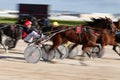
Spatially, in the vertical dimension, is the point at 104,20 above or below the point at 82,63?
above

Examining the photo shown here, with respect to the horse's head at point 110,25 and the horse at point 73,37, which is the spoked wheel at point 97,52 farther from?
the horse at point 73,37

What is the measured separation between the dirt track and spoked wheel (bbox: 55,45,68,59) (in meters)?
0.19

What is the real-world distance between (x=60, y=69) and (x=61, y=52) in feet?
8.27

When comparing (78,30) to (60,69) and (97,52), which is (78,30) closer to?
(97,52)

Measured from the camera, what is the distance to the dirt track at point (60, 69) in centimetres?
1284

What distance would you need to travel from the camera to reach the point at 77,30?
1617 cm

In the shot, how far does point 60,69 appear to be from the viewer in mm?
14406

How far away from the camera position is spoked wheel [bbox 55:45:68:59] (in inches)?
664

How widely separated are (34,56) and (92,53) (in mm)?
2859

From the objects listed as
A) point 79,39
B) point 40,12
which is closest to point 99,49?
point 79,39

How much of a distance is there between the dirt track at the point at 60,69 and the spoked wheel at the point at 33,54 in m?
0.18

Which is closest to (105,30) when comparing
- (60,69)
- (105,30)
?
(105,30)

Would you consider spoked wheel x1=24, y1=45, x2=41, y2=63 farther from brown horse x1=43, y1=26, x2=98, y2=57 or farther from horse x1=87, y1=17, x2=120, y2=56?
horse x1=87, y1=17, x2=120, y2=56

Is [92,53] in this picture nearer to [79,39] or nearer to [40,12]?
[79,39]
